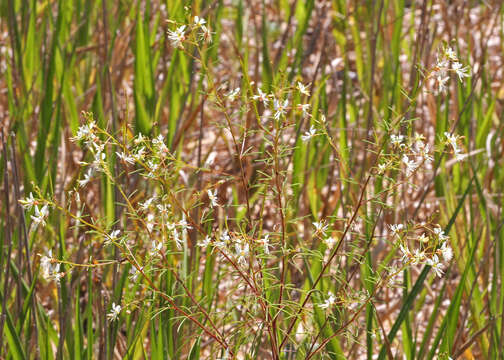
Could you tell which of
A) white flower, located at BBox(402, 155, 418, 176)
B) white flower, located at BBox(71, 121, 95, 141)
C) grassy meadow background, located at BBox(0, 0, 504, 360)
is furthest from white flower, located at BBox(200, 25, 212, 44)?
white flower, located at BBox(402, 155, 418, 176)

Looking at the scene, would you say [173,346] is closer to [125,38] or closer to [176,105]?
[176,105]

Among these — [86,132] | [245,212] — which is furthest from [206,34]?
[245,212]

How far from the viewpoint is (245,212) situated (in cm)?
166

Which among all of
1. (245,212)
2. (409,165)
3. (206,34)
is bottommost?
(245,212)

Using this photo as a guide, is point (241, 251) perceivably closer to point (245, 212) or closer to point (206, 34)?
point (206, 34)

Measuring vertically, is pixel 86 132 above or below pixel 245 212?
above

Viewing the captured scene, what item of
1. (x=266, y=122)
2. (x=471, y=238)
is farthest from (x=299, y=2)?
(x=471, y=238)

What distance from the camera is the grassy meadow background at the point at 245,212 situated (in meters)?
1.06

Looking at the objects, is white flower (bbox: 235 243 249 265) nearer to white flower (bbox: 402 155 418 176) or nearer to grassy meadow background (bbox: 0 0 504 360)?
grassy meadow background (bbox: 0 0 504 360)

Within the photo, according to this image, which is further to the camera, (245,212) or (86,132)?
(245,212)

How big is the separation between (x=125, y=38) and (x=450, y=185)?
1087 millimetres

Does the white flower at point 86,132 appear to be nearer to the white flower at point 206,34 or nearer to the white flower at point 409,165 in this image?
the white flower at point 206,34

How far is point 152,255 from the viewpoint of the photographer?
0.97 metres

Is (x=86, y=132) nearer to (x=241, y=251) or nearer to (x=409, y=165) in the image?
(x=241, y=251)
